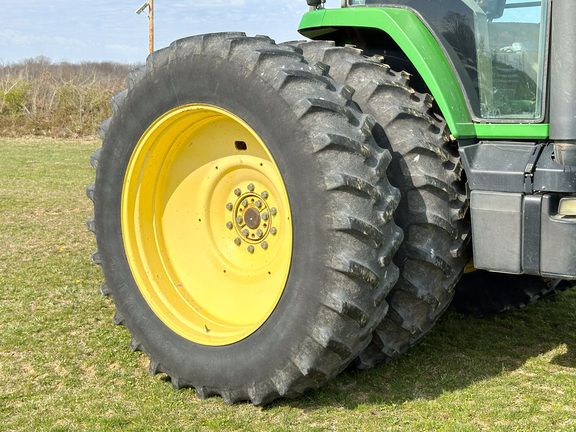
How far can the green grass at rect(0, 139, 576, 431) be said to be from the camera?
2.82 m

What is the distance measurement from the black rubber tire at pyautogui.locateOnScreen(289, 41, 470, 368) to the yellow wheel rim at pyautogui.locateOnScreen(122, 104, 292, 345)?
525mm

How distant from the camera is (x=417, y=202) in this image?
2854mm

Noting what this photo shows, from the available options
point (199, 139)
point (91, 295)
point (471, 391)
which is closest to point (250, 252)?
point (199, 139)

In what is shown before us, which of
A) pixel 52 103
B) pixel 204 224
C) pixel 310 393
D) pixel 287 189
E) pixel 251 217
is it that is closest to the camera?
pixel 287 189

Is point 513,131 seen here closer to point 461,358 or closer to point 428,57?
point 428,57

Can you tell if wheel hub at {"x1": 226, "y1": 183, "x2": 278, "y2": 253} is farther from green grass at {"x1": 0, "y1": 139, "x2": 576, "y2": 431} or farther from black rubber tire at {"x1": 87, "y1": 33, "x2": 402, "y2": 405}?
green grass at {"x1": 0, "y1": 139, "x2": 576, "y2": 431}

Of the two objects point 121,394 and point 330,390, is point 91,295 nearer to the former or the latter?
point 121,394

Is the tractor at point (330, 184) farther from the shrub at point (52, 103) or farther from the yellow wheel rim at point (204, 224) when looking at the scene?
the shrub at point (52, 103)

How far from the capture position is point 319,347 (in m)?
2.65

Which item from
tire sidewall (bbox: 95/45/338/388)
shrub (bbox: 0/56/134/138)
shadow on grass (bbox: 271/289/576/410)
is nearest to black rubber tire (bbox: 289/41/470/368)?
shadow on grass (bbox: 271/289/576/410)

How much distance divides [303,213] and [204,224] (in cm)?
94

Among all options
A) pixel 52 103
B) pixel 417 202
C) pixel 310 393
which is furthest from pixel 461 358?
pixel 52 103

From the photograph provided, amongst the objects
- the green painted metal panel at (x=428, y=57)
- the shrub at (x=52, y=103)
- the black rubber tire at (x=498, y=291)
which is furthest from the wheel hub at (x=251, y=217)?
the shrub at (x=52, y=103)

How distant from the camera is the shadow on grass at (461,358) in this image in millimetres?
3068
